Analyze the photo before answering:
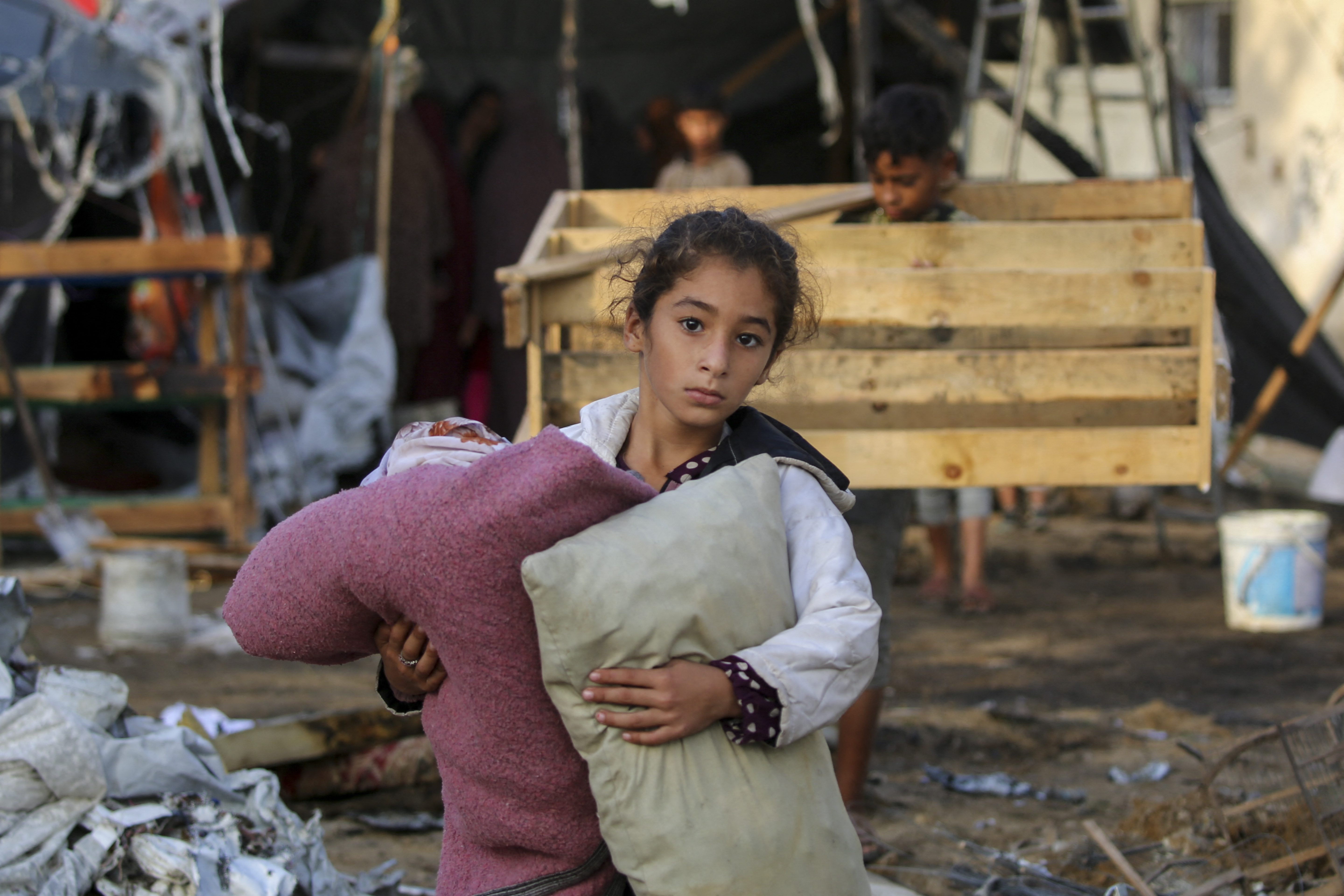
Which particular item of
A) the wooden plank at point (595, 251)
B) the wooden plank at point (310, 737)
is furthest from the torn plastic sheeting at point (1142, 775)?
the wooden plank at point (310, 737)

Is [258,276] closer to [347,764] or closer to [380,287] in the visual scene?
[380,287]

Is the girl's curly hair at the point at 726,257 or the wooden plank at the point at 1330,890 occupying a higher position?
the girl's curly hair at the point at 726,257

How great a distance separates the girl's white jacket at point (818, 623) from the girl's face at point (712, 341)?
0.43 feet

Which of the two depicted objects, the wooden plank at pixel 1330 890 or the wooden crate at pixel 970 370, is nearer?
the wooden plank at pixel 1330 890

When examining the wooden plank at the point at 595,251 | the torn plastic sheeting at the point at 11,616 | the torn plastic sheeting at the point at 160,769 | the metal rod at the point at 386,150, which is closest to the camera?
the torn plastic sheeting at the point at 160,769

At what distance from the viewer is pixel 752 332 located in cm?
166

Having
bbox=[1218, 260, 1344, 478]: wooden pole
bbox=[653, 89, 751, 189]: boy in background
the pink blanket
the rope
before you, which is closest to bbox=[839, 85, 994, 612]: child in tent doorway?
the pink blanket

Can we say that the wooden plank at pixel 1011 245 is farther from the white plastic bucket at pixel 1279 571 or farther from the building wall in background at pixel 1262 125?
the building wall in background at pixel 1262 125

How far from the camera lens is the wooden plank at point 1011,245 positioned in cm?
306

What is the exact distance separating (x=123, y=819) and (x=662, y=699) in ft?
4.77

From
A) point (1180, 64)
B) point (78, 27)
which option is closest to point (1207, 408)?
point (78, 27)

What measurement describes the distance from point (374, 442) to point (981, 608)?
381 cm

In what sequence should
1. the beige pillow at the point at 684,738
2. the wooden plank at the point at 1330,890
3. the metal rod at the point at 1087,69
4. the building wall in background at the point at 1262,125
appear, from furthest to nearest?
the building wall in background at the point at 1262,125 → the metal rod at the point at 1087,69 → the wooden plank at the point at 1330,890 → the beige pillow at the point at 684,738

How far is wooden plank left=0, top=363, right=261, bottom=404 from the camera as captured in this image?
616 cm
